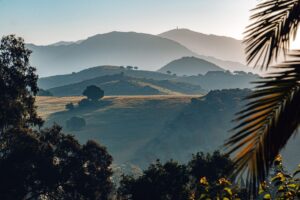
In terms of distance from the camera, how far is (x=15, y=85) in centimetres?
5503

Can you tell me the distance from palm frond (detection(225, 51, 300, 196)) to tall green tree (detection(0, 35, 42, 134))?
50508 millimetres

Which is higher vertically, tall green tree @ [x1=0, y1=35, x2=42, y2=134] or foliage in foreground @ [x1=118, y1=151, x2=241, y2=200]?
tall green tree @ [x1=0, y1=35, x2=42, y2=134]

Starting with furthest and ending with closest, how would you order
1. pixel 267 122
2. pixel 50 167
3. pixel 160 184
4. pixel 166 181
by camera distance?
pixel 166 181, pixel 160 184, pixel 50 167, pixel 267 122

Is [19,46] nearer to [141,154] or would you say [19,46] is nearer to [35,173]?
[35,173]

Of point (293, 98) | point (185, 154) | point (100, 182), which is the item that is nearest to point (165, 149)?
point (185, 154)

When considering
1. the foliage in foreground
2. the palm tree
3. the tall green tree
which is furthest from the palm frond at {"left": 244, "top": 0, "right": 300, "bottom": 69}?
the tall green tree

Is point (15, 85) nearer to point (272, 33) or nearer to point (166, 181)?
point (166, 181)

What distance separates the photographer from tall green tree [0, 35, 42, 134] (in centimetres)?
5375

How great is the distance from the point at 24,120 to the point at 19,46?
8.07 m

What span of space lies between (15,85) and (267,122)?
5216cm

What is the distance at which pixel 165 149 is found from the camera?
7844 inches

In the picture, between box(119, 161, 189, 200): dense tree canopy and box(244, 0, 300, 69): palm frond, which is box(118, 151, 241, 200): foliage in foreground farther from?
box(244, 0, 300, 69): palm frond

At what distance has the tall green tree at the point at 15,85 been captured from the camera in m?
53.8

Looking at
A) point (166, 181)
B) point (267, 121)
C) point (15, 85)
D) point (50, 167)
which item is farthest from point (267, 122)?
point (15, 85)
